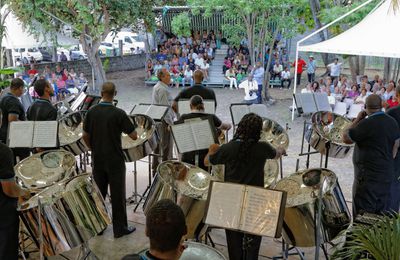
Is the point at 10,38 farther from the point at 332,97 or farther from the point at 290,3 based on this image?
the point at 332,97

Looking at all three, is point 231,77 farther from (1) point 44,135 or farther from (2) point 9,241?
(2) point 9,241

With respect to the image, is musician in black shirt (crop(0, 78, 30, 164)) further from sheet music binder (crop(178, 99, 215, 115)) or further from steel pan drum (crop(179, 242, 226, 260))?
steel pan drum (crop(179, 242, 226, 260))

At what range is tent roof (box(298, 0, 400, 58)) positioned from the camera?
5.85 meters

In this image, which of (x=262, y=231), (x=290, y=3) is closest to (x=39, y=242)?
(x=262, y=231)

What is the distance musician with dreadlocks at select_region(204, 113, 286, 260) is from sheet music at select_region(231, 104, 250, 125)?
5.67ft

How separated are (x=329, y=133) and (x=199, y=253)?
2.82m

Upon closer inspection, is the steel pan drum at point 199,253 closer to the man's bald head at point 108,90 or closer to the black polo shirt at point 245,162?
the black polo shirt at point 245,162

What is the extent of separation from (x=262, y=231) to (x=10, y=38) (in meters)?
9.59

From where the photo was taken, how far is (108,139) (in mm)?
3254

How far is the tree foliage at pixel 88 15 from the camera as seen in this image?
37.0ft

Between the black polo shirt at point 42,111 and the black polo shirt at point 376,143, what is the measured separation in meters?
2.39

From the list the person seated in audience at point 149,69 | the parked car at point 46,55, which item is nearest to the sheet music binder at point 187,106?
the person seated in audience at point 149,69

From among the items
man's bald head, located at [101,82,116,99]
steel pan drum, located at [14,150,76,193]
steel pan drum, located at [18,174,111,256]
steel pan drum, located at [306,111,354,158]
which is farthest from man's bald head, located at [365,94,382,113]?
steel pan drum, located at [14,150,76,193]

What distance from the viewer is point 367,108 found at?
9.76 feet
